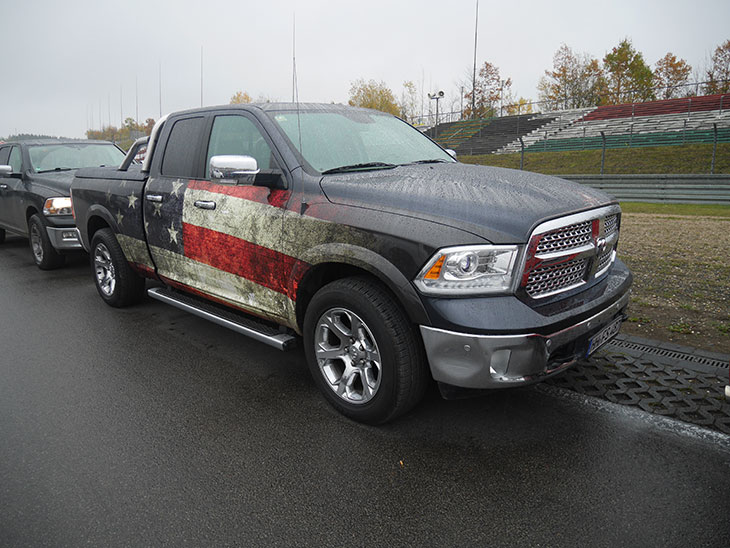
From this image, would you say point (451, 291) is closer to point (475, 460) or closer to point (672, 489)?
point (475, 460)

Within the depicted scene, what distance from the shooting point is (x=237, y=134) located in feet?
13.2

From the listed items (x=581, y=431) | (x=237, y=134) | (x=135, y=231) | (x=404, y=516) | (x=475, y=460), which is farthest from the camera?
(x=135, y=231)

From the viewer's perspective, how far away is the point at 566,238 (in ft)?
9.73

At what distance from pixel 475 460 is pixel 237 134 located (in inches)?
110

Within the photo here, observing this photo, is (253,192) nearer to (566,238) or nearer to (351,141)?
(351,141)

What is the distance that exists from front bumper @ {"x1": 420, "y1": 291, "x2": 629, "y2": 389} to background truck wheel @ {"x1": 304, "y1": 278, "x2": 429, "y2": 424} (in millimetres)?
177

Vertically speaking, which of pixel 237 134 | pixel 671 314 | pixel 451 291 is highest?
pixel 237 134

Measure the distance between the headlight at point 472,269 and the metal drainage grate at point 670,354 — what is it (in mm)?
1928

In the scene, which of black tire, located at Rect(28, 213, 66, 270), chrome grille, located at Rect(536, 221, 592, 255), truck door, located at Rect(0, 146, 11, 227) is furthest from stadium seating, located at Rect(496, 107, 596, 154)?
chrome grille, located at Rect(536, 221, 592, 255)

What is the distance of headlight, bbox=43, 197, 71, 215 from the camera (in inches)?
293

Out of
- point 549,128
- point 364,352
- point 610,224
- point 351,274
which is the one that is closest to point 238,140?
point 351,274

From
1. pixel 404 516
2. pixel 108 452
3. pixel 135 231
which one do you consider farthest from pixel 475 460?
pixel 135 231

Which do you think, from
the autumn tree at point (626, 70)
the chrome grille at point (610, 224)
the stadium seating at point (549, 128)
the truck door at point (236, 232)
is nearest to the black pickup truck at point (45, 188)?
the truck door at point (236, 232)

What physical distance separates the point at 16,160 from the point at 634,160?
93.8 ft
